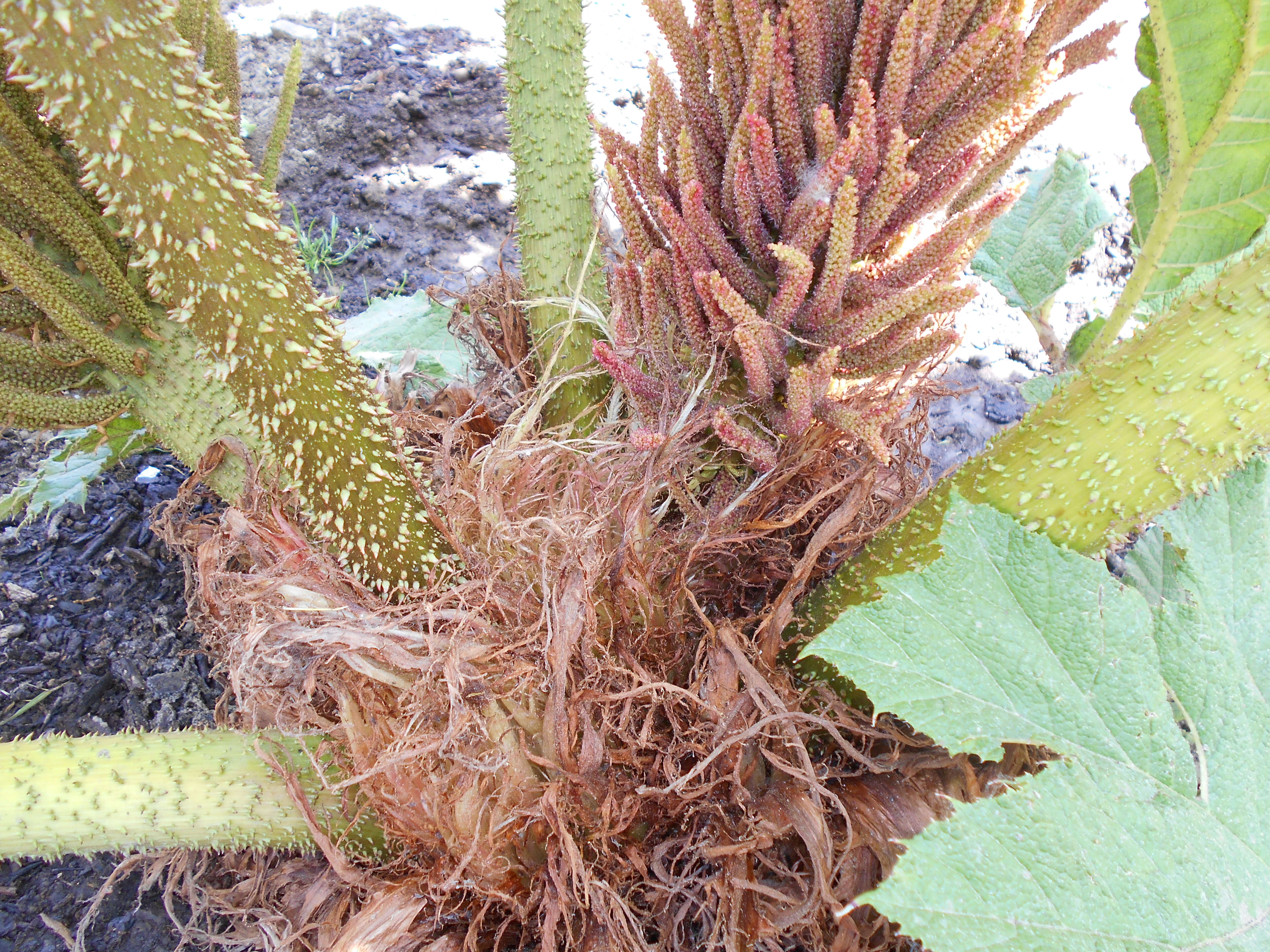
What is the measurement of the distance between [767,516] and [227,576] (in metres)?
0.74

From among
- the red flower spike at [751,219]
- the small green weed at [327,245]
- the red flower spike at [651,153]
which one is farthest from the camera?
the small green weed at [327,245]

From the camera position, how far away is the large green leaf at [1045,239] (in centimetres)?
140

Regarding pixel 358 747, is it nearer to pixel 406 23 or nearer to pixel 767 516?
pixel 767 516

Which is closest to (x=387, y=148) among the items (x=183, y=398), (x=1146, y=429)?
(x=183, y=398)

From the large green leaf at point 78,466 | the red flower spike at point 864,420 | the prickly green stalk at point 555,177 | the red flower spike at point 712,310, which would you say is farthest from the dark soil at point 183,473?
the red flower spike at point 864,420

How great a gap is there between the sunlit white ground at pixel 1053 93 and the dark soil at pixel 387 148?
15 centimetres

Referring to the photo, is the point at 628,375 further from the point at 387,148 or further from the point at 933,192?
the point at 387,148

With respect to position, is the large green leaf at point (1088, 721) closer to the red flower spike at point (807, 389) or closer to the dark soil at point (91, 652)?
the red flower spike at point (807, 389)

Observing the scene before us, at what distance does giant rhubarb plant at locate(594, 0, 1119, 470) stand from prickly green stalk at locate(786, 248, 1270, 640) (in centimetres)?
17

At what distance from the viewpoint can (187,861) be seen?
133cm

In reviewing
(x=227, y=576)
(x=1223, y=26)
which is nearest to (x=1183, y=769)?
(x=1223, y=26)

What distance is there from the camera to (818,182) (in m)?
0.94

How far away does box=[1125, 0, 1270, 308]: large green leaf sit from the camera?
3.29 feet

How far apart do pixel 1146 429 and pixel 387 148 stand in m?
2.53
